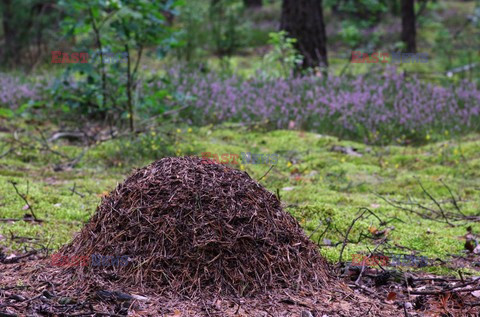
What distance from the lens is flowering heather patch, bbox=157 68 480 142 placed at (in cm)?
920

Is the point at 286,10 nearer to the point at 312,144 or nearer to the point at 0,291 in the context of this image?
the point at 312,144

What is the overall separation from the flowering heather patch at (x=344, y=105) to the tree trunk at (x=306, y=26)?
1639 millimetres

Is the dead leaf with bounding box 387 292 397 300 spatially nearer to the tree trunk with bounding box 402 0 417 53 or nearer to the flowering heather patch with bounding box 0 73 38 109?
the flowering heather patch with bounding box 0 73 38 109

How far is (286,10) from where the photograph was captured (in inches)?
490

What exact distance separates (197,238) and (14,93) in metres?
8.14

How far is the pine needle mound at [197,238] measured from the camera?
3188 millimetres

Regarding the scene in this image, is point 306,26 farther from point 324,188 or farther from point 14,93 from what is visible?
point 324,188

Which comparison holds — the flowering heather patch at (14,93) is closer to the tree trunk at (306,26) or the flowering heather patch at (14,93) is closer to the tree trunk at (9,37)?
the tree trunk at (9,37)

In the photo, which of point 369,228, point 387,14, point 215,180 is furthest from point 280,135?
point 387,14

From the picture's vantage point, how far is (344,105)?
956 centimetres

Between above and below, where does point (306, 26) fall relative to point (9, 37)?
below

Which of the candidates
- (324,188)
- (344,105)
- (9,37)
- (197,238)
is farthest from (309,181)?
(9,37)

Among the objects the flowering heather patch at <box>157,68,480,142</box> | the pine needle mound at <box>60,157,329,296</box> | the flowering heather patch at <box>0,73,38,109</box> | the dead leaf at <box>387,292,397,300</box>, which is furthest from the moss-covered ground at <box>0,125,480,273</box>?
the flowering heather patch at <box>0,73,38,109</box>

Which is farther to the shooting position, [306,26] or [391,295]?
[306,26]
